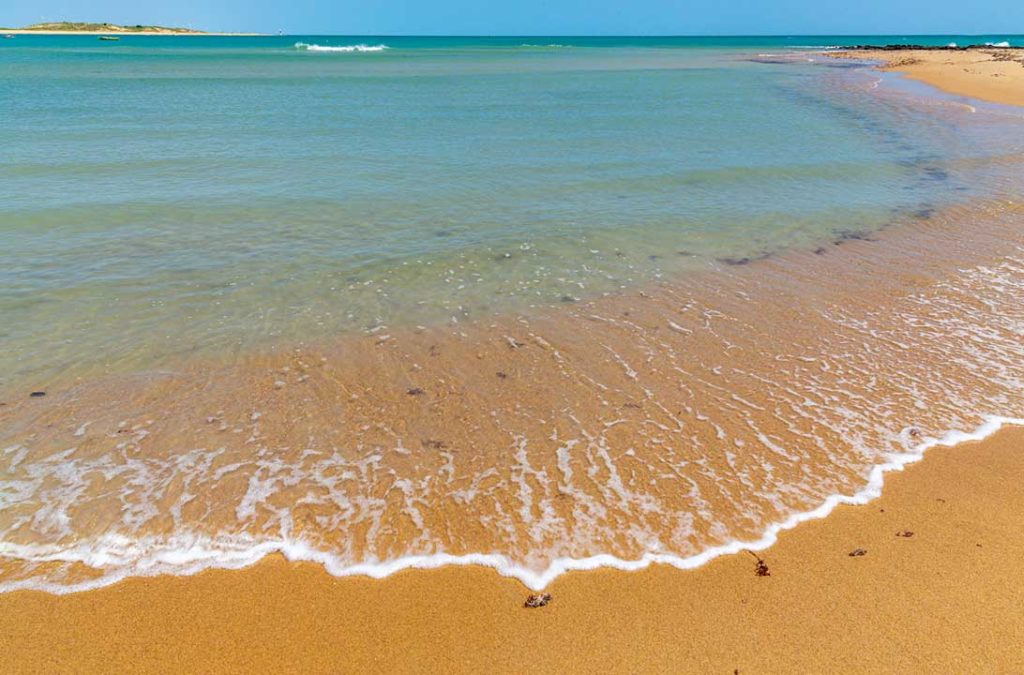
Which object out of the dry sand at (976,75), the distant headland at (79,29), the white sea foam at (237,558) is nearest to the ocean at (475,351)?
the white sea foam at (237,558)

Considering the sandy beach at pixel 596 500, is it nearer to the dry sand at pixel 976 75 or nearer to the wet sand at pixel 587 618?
the wet sand at pixel 587 618

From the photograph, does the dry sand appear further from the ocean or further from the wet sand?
the wet sand

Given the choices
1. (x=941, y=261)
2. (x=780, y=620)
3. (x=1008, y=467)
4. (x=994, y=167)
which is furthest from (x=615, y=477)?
(x=994, y=167)

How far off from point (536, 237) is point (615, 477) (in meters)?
6.84

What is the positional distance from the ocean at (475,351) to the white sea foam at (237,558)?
0.02 metres

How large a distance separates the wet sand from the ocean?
219mm

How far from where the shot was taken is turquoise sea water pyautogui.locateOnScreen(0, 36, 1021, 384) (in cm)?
838

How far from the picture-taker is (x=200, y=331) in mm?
7730

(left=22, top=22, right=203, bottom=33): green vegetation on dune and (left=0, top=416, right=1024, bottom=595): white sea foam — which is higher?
(left=22, top=22, right=203, bottom=33): green vegetation on dune

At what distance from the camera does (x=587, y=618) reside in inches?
154

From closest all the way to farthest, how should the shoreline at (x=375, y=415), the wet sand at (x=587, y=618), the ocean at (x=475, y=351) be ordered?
the wet sand at (x=587, y=618) < the shoreline at (x=375, y=415) < the ocean at (x=475, y=351)

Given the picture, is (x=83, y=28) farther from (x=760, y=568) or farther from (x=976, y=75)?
(x=760, y=568)

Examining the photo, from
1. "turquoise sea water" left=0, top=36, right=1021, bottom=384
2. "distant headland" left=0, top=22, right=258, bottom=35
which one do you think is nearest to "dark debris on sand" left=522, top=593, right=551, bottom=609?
Result: "turquoise sea water" left=0, top=36, right=1021, bottom=384

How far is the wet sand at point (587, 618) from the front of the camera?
12.0 ft
